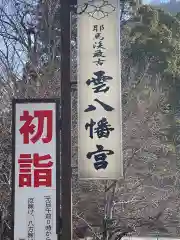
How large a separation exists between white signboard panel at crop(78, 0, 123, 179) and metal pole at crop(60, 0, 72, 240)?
16cm

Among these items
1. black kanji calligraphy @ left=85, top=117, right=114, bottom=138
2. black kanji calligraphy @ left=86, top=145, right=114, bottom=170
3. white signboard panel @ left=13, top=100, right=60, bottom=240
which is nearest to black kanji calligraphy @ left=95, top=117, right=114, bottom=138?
black kanji calligraphy @ left=85, top=117, right=114, bottom=138

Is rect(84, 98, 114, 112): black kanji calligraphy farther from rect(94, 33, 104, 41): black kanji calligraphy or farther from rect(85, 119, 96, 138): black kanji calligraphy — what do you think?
rect(94, 33, 104, 41): black kanji calligraphy

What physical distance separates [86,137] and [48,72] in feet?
18.8

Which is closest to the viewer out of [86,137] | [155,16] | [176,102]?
[86,137]

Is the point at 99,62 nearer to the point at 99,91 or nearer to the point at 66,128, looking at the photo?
the point at 99,91

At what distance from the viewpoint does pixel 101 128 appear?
5.15m

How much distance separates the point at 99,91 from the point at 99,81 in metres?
0.12

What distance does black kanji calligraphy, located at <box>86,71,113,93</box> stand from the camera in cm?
522

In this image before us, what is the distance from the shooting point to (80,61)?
5.32 m

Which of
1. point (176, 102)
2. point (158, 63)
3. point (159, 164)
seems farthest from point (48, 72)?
point (176, 102)

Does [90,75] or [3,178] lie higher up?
[90,75]

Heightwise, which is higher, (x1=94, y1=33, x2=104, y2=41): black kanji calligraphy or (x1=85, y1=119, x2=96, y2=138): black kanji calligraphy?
(x1=94, y1=33, x2=104, y2=41): black kanji calligraphy

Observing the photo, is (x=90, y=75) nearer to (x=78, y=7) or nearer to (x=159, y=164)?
(x=78, y=7)

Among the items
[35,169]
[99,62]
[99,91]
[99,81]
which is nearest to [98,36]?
[99,62]
